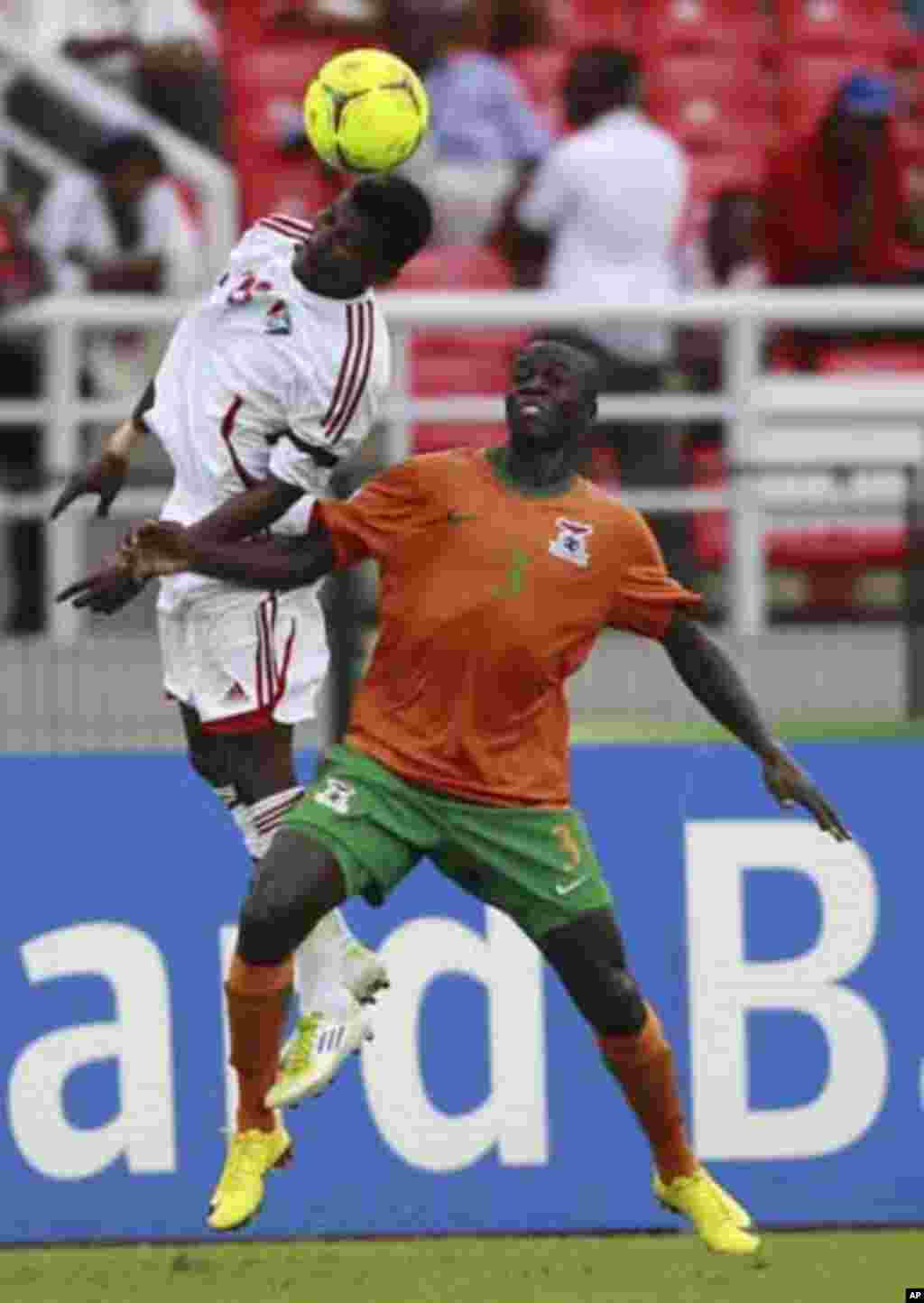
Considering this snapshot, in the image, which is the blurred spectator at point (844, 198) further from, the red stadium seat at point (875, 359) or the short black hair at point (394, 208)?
the short black hair at point (394, 208)

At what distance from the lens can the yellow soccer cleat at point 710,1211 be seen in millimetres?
10531

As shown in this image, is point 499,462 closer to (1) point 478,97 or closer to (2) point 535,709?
(2) point 535,709

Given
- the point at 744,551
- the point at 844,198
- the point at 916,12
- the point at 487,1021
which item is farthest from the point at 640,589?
the point at 916,12

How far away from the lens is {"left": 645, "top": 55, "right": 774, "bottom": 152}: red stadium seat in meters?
20.1

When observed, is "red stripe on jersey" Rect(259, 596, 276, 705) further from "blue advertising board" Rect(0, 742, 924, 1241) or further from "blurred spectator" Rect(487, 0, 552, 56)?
"blurred spectator" Rect(487, 0, 552, 56)

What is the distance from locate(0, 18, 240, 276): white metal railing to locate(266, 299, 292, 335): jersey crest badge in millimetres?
7565

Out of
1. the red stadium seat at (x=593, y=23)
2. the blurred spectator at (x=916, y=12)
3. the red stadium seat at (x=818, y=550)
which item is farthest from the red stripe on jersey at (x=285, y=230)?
the blurred spectator at (x=916, y=12)

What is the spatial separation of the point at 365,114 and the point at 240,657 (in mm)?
1408

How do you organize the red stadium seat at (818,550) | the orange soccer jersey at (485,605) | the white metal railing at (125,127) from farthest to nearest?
the white metal railing at (125,127), the red stadium seat at (818,550), the orange soccer jersey at (485,605)

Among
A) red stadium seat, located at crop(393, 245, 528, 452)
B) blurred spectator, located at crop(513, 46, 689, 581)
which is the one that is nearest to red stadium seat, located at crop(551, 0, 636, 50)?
blurred spectator, located at crop(513, 46, 689, 581)

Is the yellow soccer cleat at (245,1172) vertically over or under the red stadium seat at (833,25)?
under

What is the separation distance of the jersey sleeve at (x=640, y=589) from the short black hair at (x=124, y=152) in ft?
25.7

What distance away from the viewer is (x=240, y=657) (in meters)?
10.8

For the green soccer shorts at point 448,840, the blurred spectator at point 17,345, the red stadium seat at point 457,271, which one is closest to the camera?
the green soccer shorts at point 448,840
